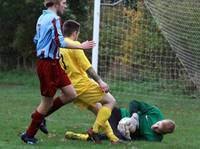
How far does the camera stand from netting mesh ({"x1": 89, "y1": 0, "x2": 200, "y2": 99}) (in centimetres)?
1241

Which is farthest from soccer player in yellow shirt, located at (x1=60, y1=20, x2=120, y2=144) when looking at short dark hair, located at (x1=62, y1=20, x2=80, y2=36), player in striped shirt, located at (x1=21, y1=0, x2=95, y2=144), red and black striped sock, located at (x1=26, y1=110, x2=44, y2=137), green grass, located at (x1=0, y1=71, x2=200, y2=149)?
red and black striped sock, located at (x1=26, y1=110, x2=44, y2=137)

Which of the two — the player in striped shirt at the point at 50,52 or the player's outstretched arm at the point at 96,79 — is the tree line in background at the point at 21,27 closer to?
the player's outstretched arm at the point at 96,79

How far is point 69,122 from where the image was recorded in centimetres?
1018

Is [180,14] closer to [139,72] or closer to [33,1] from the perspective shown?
[139,72]

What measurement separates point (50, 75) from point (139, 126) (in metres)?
1.71

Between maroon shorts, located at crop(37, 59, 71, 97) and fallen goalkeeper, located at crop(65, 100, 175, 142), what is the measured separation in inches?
40.9

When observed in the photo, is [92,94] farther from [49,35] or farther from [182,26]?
[182,26]

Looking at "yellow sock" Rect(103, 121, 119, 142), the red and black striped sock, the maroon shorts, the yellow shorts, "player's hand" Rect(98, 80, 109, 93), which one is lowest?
"yellow sock" Rect(103, 121, 119, 142)

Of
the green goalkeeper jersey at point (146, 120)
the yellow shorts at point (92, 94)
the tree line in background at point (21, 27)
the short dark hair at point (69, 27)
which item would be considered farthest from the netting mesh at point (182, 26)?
the tree line in background at point (21, 27)

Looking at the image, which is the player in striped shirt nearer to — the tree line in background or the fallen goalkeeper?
the fallen goalkeeper

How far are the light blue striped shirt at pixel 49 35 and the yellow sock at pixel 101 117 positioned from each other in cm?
104

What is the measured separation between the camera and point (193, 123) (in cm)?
1070

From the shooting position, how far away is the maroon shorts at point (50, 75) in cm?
732

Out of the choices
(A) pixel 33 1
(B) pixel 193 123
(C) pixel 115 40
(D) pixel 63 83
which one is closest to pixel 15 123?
(D) pixel 63 83
